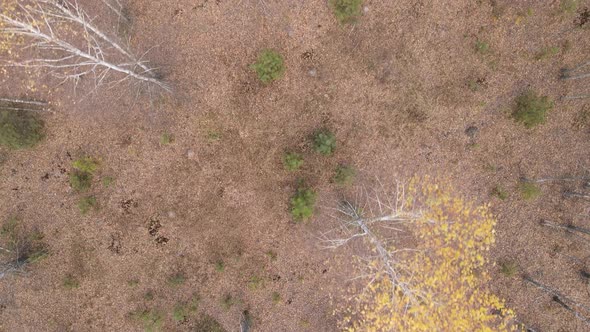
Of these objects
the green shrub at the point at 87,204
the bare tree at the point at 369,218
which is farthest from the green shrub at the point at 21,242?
the bare tree at the point at 369,218

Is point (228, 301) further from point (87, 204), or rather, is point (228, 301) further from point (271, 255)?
point (87, 204)

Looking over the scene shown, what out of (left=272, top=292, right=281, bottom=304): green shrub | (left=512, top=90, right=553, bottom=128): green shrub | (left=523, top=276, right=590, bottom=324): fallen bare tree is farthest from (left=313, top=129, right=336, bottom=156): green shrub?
(left=523, top=276, right=590, bottom=324): fallen bare tree

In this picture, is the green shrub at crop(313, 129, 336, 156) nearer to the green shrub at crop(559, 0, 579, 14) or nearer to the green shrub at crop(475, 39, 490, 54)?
the green shrub at crop(475, 39, 490, 54)

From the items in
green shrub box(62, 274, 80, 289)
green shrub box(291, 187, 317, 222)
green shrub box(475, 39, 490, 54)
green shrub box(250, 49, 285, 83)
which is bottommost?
green shrub box(62, 274, 80, 289)

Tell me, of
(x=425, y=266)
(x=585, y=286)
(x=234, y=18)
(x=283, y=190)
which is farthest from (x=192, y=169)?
(x=585, y=286)

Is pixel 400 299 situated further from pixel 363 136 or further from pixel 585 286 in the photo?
pixel 585 286

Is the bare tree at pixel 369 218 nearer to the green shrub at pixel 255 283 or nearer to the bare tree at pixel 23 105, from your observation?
the green shrub at pixel 255 283

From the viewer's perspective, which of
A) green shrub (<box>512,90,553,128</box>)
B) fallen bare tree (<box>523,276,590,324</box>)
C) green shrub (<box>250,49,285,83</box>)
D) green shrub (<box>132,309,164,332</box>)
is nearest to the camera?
green shrub (<box>250,49,285,83</box>)
